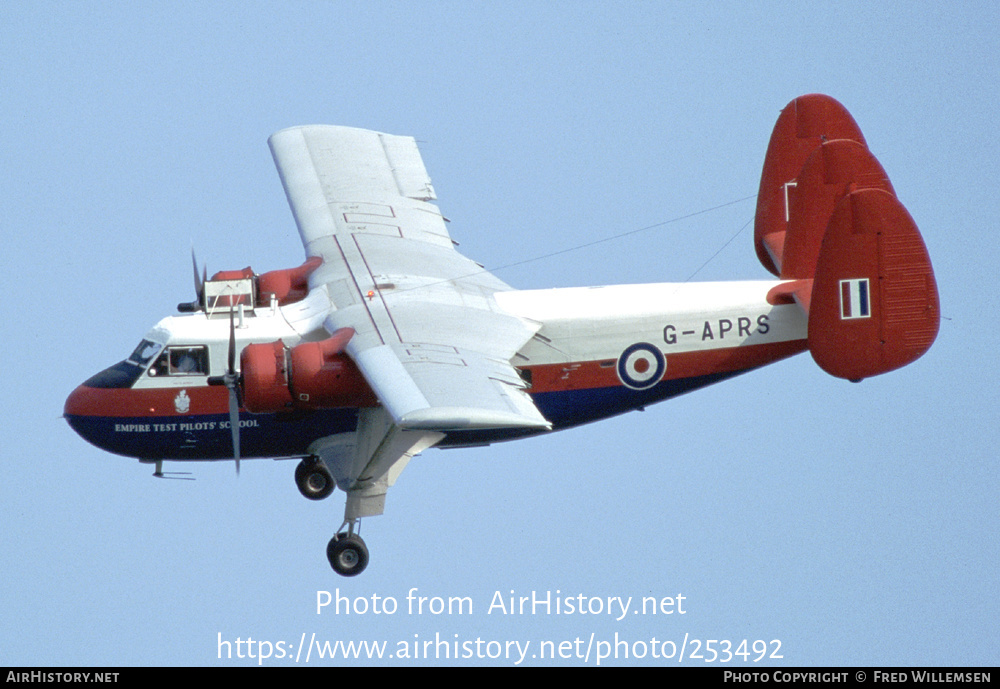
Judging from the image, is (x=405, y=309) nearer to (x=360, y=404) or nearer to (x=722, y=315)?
(x=360, y=404)

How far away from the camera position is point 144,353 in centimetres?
3056

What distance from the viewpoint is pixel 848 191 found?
30.8 m

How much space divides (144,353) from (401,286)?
4.42 meters

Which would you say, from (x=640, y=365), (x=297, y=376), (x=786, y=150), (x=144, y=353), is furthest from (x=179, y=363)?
(x=786, y=150)

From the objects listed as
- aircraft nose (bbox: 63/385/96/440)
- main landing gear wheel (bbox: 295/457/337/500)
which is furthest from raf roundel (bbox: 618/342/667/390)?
aircraft nose (bbox: 63/385/96/440)

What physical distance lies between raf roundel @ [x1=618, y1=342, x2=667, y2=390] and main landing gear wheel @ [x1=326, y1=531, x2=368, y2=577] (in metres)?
5.17

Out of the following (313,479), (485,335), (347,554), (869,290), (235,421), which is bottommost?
(347,554)

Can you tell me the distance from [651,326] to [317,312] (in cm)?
558

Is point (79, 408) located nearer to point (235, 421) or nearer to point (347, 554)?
point (235, 421)

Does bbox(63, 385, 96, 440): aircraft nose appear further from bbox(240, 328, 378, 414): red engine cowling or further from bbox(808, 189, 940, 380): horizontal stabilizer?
bbox(808, 189, 940, 380): horizontal stabilizer

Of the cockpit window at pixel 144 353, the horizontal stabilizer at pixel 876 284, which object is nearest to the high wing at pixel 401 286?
the cockpit window at pixel 144 353

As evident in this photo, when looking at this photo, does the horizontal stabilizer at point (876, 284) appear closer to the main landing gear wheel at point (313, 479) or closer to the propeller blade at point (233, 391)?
the main landing gear wheel at point (313, 479)

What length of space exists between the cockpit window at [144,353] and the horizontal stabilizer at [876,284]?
10930 millimetres

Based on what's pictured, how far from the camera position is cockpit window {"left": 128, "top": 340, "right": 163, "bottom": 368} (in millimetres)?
30391
